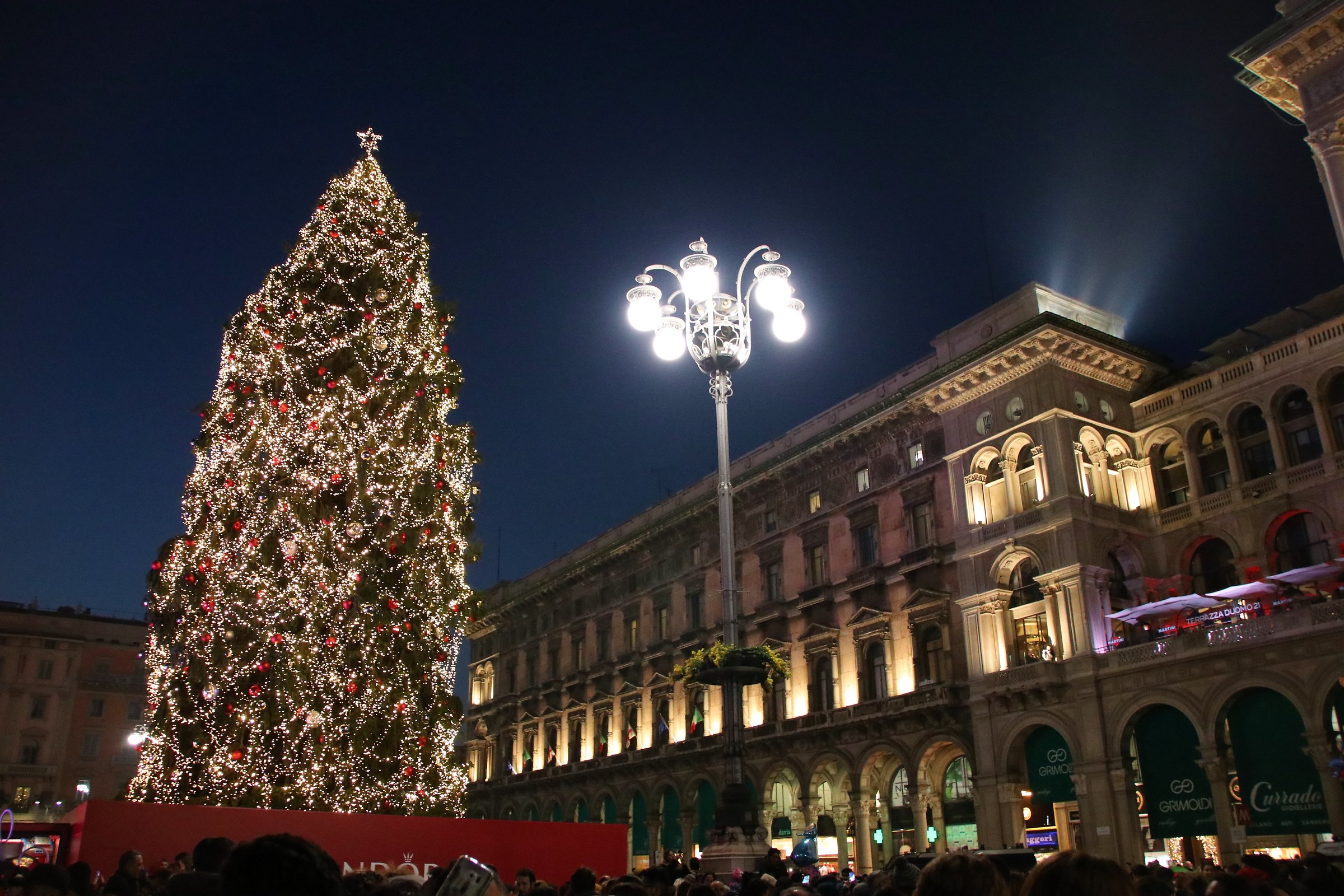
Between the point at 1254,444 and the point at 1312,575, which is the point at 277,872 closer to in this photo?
the point at 1312,575

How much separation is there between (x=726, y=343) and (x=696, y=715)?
27524 millimetres

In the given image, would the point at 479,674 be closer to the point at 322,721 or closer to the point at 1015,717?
the point at 1015,717

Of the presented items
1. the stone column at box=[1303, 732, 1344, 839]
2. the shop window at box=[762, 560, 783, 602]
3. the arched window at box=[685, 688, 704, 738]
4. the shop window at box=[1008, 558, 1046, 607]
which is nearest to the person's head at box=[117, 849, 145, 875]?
the stone column at box=[1303, 732, 1344, 839]

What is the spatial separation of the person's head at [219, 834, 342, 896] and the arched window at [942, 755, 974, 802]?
29.6 meters

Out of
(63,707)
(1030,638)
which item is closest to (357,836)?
(1030,638)

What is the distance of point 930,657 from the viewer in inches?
1245

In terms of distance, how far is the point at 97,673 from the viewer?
59.6 m

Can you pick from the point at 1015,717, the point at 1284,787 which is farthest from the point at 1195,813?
the point at 1015,717

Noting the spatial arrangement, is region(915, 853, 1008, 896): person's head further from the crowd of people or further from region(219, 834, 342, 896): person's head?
region(219, 834, 342, 896): person's head

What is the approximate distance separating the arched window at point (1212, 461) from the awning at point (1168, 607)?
13.4 ft

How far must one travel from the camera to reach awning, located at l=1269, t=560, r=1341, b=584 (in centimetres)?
2256

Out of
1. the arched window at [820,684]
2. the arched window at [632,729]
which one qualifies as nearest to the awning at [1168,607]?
the arched window at [820,684]

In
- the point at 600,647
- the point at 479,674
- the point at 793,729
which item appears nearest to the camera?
the point at 793,729

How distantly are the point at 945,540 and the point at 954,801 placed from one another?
7.55 m
